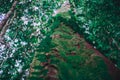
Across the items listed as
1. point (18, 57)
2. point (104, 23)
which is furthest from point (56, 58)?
point (18, 57)

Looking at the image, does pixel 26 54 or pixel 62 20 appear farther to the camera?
pixel 26 54

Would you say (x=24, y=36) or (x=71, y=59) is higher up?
(x=71, y=59)

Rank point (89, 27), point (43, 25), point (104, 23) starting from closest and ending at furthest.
Result: point (104, 23) → point (89, 27) → point (43, 25)

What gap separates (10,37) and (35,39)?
2.00 meters

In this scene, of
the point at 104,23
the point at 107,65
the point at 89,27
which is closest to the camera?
the point at 107,65

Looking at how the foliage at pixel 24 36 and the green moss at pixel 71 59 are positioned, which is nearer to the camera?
the green moss at pixel 71 59

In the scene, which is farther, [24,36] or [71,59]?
[24,36]

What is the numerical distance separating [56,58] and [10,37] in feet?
33.5

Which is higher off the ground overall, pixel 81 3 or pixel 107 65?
pixel 81 3

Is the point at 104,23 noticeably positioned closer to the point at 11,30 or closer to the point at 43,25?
the point at 43,25

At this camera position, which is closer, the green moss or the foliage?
the green moss

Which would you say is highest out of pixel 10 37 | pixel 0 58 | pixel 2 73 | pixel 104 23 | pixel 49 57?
pixel 49 57

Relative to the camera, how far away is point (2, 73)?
17.2 m

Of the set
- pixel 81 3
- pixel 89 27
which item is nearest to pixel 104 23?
pixel 89 27
